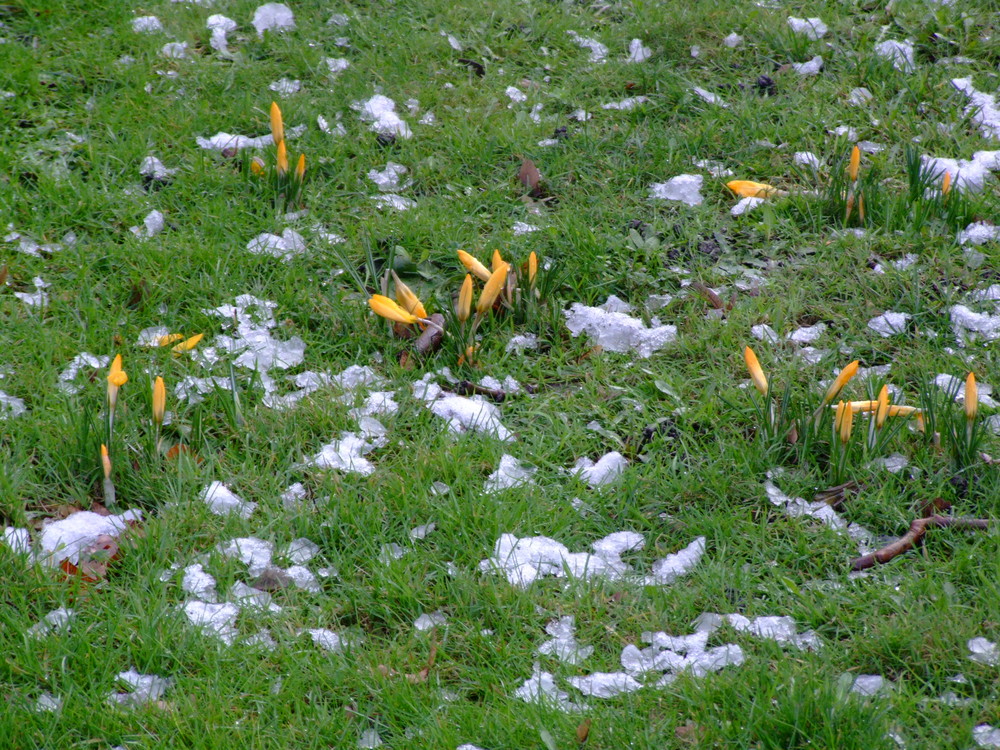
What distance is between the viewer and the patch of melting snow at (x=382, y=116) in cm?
469

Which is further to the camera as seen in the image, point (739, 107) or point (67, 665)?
point (739, 107)

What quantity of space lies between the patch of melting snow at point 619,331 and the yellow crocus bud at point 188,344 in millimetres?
1294

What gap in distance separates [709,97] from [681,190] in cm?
85

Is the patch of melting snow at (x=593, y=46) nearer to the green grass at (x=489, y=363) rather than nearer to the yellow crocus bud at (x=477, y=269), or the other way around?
the green grass at (x=489, y=363)

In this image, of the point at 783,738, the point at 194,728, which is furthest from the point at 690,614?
the point at 194,728

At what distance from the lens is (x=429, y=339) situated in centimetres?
343

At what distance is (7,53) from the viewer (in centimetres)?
488

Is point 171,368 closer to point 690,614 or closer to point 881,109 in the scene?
point 690,614

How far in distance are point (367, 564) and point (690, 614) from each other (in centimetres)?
87

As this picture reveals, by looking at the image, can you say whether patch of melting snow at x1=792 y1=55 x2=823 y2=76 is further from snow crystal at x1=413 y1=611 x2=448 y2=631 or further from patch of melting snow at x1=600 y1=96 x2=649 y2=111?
snow crystal at x1=413 y1=611 x2=448 y2=631

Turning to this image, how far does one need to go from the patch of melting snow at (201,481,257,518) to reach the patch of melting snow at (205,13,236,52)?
10.3 feet

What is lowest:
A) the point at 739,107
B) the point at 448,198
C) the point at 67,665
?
the point at 67,665

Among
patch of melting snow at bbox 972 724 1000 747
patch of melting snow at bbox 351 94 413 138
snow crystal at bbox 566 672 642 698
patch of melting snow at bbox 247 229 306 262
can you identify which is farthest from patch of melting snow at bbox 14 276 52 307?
patch of melting snow at bbox 972 724 1000 747

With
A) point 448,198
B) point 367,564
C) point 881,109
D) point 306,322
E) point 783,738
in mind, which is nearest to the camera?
point 783,738
